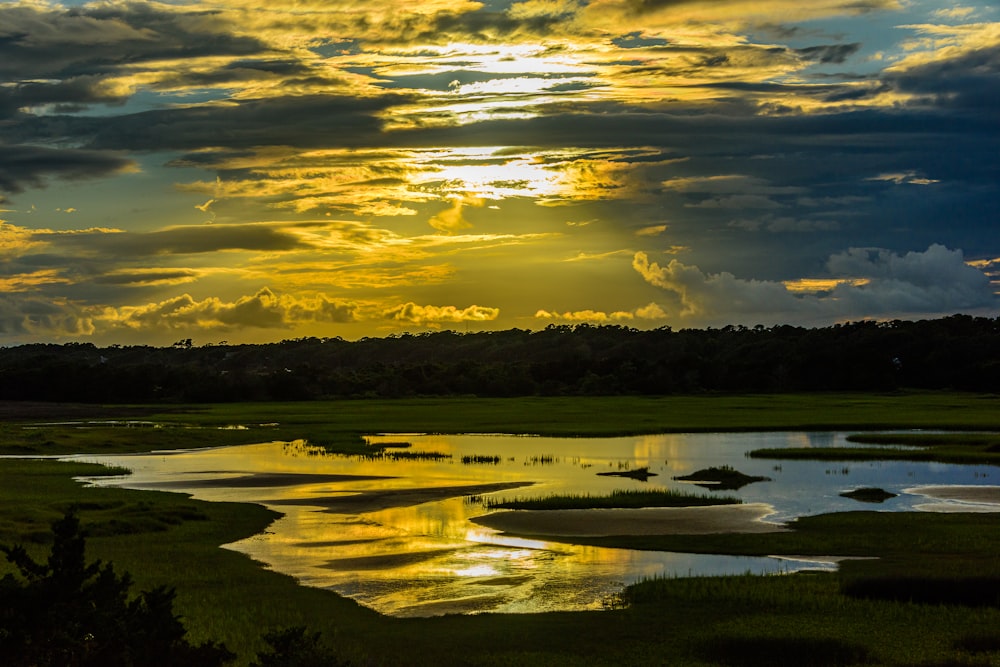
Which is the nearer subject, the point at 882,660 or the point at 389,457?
the point at 882,660

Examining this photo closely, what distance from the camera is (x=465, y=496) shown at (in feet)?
164

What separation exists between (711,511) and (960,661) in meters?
22.4

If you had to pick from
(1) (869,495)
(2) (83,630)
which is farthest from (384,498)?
(2) (83,630)

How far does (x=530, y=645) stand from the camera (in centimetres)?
2300

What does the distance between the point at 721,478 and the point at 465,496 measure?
1417cm

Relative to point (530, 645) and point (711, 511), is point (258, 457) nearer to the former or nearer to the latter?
point (711, 511)

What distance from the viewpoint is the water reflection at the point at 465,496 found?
29734mm

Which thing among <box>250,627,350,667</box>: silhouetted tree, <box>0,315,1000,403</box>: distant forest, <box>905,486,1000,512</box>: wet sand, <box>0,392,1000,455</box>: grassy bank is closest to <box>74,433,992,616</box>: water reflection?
<box>905,486,1000,512</box>: wet sand

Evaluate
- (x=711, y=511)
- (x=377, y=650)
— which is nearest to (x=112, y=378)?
(x=711, y=511)

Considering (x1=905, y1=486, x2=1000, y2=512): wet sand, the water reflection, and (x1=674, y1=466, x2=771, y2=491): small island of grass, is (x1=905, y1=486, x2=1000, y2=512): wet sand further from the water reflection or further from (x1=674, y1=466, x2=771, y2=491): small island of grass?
(x1=674, y1=466, x2=771, y2=491): small island of grass

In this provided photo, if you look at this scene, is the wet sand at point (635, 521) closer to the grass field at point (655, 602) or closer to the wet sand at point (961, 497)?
the grass field at point (655, 602)

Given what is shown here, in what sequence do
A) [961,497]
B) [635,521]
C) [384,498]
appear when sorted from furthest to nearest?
[384,498] < [961,497] < [635,521]

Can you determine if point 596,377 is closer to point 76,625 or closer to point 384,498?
point 384,498

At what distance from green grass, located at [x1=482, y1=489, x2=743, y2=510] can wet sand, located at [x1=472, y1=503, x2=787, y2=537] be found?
1066 millimetres
